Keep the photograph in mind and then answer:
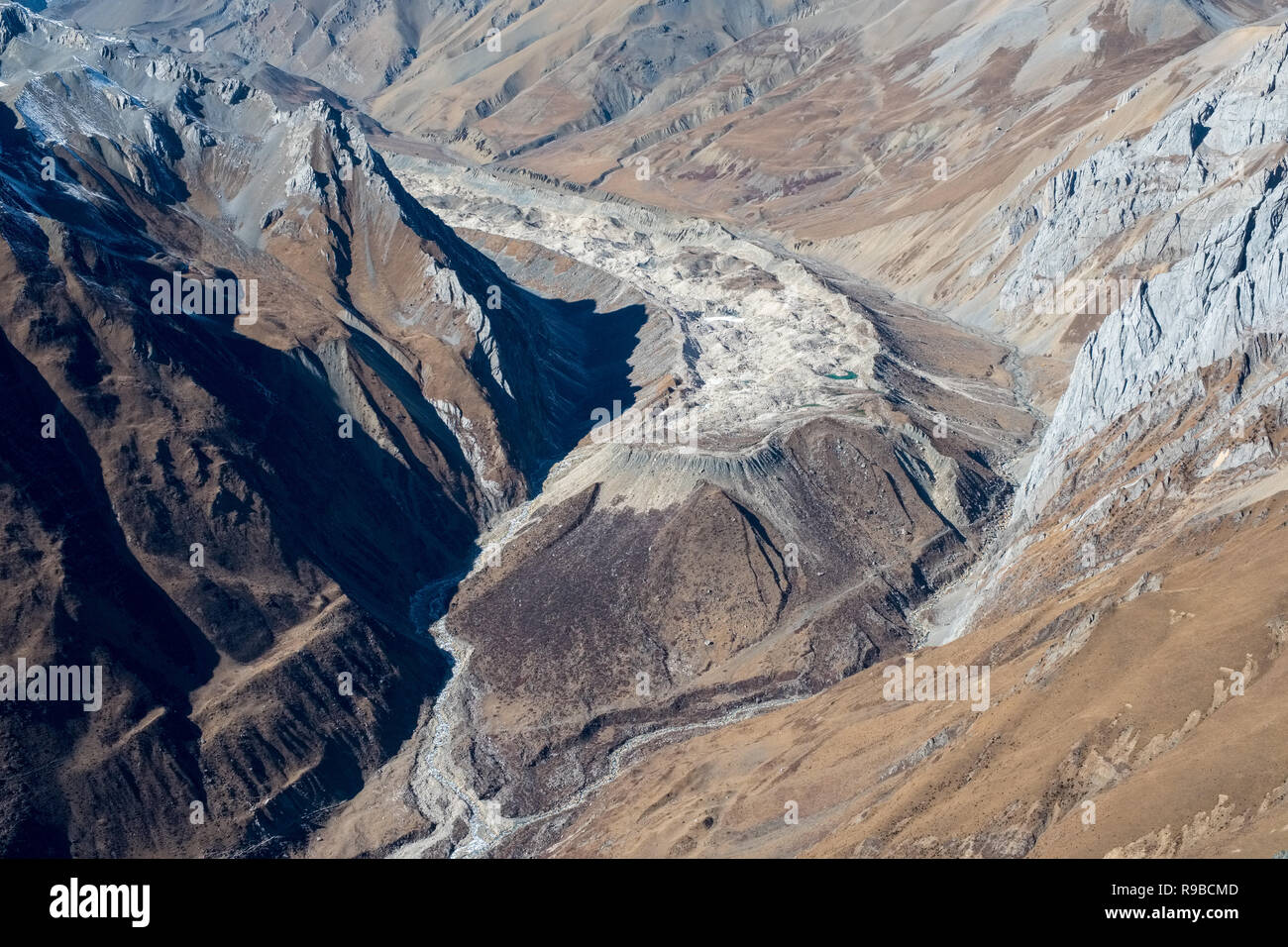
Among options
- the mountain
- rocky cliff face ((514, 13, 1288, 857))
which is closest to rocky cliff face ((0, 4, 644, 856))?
the mountain

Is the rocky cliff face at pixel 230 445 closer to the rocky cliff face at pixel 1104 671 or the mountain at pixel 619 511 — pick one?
the mountain at pixel 619 511

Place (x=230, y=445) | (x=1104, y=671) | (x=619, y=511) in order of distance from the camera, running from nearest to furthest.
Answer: (x=1104, y=671)
(x=230, y=445)
(x=619, y=511)

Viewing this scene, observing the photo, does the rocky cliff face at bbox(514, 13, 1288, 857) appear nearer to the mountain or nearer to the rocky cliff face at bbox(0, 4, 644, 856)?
the mountain

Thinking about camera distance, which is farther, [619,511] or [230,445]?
[619,511]

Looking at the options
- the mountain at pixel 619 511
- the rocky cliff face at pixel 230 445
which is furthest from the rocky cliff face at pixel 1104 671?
the rocky cliff face at pixel 230 445

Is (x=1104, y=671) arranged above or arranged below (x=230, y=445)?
below

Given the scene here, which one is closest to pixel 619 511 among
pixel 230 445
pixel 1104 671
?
pixel 230 445

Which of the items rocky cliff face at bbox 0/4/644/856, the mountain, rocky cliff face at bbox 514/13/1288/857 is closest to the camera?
rocky cliff face at bbox 514/13/1288/857

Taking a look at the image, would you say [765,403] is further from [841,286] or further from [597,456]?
[841,286]

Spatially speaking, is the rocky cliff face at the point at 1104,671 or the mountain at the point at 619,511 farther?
the mountain at the point at 619,511

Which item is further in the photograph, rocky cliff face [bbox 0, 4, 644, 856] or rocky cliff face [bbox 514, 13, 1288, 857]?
rocky cliff face [bbox 0, 4, 644, 856]

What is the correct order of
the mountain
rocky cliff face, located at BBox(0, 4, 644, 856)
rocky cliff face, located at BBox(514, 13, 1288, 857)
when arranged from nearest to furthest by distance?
rocky cliff face, located at BBox(514, 13, 1288, 857) → the mountain → rocky cliff face, located at BBox(0, 4, 644, 856)

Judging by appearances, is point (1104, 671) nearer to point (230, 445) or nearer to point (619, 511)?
point (619, 511)
